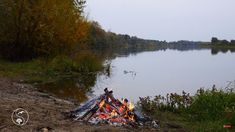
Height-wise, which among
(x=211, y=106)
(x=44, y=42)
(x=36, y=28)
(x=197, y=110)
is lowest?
(x=197, y=110)

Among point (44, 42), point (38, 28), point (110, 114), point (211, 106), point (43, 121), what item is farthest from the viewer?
point (44, 42)

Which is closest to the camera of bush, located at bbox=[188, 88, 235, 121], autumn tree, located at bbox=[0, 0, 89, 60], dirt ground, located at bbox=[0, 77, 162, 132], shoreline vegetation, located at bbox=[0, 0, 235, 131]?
dirt ground, located at bbox=[0, 77, 162, 132]

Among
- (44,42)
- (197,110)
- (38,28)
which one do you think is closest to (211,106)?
(197,110)

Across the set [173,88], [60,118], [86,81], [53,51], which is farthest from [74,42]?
[60,118]

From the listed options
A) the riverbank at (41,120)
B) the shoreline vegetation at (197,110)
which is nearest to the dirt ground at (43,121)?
the riverbank at (41,120)

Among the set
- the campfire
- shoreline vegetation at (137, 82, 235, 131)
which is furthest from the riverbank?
shoreline vegetation at (137, 82, 235, 131)

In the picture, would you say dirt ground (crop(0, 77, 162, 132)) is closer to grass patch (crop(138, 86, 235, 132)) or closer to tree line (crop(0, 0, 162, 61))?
grass patch (crop(138, 86, 235, 132))

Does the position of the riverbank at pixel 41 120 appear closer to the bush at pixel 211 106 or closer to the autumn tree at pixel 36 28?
the bush at pixel 211 106

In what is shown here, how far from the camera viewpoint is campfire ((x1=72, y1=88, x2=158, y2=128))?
10.9 metres

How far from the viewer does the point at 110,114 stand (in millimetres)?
11102

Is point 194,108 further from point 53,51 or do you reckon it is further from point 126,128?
point 53,51

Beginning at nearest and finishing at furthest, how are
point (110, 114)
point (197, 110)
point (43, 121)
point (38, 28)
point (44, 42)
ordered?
point (43, 121)
point (110, 114)
point (197, 110)
point (38, 28)
point (44, 42)

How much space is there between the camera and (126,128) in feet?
34.5

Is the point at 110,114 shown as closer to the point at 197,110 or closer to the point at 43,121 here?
the point at 43,121
